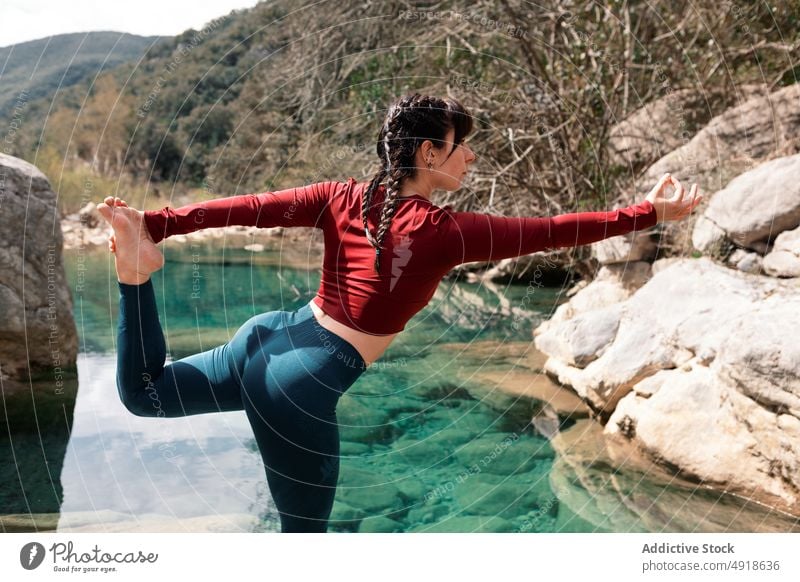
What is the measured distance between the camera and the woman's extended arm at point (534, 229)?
5.47 ft

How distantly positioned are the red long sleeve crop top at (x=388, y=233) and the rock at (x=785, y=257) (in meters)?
2.71

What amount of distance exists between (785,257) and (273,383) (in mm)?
3402

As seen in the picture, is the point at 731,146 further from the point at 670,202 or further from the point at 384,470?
the point at 670,202

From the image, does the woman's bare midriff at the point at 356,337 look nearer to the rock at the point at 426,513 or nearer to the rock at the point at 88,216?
the rock at the point at 426,513

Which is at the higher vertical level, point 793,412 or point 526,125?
point 526,125

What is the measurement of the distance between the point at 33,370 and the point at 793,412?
4.01m

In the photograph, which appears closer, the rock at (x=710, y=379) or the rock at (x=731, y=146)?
the rock at (x=710, y=379)

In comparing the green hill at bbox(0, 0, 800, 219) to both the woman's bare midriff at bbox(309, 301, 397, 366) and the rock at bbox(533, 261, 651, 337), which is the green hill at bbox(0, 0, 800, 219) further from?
the woman's bare midriff at bbox(309, 301, 397, 366)

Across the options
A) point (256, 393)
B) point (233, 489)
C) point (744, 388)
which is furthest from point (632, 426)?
point (256, 393)

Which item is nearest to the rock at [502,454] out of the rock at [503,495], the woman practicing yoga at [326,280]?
the rock at [503,495]

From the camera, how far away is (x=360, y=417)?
4535 millimetres

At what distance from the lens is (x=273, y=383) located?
1.71 meters

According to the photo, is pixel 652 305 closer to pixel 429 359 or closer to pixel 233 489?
pixel 429 359

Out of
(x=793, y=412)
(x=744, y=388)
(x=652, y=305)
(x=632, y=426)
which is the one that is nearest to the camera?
(x=793, y=412)
